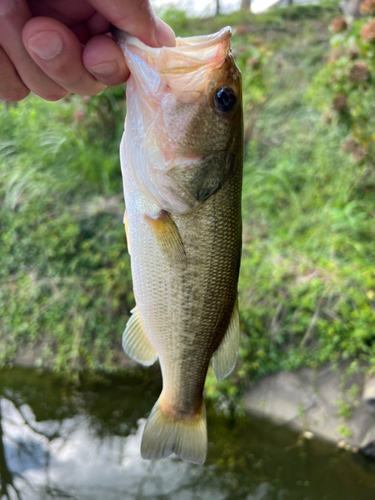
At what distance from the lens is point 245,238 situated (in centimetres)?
362

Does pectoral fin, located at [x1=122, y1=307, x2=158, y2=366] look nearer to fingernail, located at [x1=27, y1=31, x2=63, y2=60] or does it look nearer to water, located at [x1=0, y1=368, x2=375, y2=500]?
fingernail, located at [x1=27, y1=31, x2=63, y2=60]

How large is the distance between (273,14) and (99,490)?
871 cm

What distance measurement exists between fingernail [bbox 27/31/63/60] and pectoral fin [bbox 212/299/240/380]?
918 millimetres

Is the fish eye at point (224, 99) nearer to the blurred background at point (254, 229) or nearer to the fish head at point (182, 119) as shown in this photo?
the fish head at point (182, 119)

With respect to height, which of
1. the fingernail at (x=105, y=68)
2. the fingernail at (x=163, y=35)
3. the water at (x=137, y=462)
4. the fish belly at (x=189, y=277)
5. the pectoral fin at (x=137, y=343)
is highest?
the fingernail at (x=163, y=35)

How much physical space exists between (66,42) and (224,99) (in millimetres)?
436

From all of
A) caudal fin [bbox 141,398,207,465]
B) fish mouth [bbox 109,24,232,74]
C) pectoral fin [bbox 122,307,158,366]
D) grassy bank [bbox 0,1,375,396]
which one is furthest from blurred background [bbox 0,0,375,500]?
fish mouth [bbox 109,24,232,74]

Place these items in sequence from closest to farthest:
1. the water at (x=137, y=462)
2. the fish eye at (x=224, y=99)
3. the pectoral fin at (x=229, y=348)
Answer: the fish eye at (x=224, y=99) → the pectoral fin at (x=229, y=348) → the water at (x=137, y=462)

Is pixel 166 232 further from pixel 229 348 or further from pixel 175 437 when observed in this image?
pixel 175 437

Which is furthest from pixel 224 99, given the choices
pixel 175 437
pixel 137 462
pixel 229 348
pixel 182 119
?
pixel 137 462

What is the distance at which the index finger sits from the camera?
82cm

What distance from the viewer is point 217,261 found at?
106 centimetres

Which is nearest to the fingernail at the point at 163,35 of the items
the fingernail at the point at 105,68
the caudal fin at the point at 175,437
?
the fingernail at the point at 105,68

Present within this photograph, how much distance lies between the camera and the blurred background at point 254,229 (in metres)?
2.87
